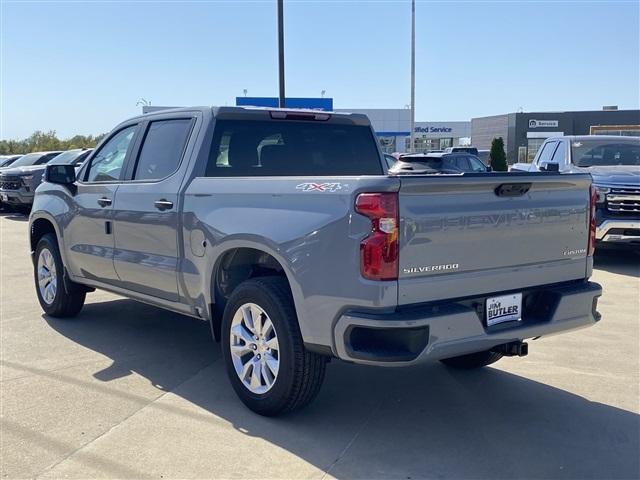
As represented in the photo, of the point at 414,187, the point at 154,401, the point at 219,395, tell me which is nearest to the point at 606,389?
the point at 414,187

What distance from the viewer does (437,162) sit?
15.4m

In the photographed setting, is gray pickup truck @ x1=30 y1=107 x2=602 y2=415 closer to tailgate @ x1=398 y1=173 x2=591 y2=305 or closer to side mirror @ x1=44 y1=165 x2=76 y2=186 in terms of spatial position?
tailgate @ x1=398 y1=173 x2=591 y2=305

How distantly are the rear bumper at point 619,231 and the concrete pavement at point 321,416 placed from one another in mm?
3592

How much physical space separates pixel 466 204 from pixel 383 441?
1.47 metres

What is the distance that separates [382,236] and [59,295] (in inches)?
171

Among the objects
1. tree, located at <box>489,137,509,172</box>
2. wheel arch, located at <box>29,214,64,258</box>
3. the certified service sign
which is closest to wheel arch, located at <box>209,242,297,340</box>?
wheel arch, located at <box>29,214,64,258</box>

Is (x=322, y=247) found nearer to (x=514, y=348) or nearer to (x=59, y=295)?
(x=514, y=348)

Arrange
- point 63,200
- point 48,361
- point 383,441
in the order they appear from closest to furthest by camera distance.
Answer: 1. point 383,441
2. point 48,361
3. point 63,200

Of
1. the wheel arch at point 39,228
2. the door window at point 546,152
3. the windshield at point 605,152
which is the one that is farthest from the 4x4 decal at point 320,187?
the door window at point 546,152

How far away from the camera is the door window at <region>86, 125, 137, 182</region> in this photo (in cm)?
578

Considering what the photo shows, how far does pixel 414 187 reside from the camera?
3.49 m

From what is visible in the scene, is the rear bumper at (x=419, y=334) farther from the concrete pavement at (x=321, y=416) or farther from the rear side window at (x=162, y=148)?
the rear side window at (x=162, y=148)

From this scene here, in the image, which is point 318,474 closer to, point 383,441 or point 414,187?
point 383,441

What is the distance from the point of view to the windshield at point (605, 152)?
11.1 m
